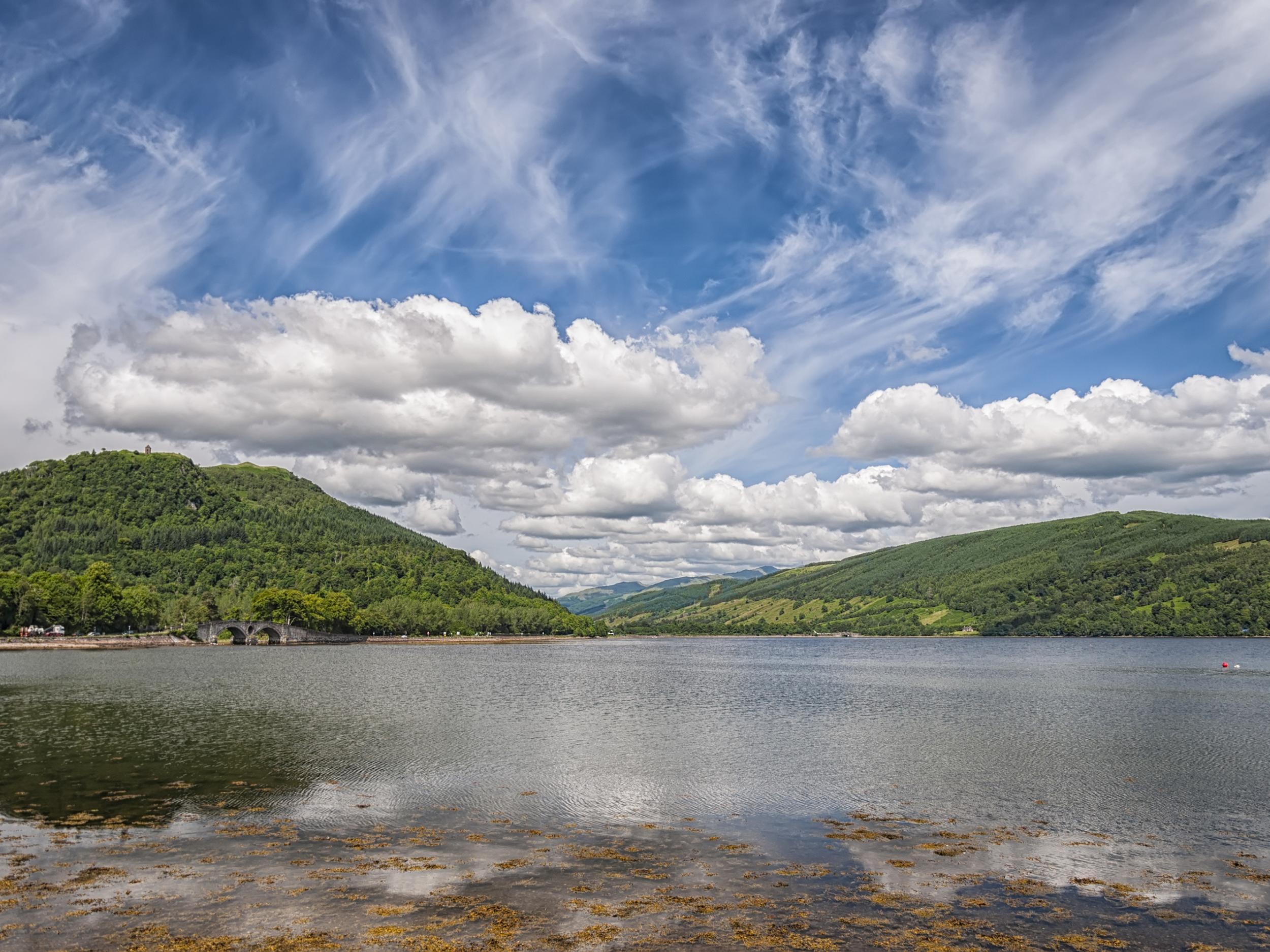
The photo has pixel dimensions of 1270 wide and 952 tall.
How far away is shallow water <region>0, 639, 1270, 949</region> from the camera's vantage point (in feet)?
75.1

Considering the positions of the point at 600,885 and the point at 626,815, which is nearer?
the point at 600,885

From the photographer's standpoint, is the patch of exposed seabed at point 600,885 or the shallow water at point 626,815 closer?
the patch of exposed seabed at point 600,885

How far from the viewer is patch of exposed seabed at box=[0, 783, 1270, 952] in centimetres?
2117

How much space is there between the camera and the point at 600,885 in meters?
25.7

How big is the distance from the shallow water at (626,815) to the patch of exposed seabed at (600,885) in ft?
0.47

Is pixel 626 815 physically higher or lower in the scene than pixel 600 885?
lower

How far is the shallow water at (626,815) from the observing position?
75.1ft

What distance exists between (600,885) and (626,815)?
10721 mm

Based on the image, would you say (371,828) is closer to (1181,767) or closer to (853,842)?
(853,842)

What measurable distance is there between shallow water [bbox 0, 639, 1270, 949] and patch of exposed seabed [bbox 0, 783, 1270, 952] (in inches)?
5.6

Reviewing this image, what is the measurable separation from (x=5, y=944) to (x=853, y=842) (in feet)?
88.7

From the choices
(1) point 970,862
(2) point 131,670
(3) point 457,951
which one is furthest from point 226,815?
(2) point 131,670

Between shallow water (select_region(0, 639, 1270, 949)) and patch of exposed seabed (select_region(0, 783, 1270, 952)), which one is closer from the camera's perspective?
patch of exposed seabed (select_region(0, 783, 1270, 952))

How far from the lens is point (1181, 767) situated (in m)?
50.6
